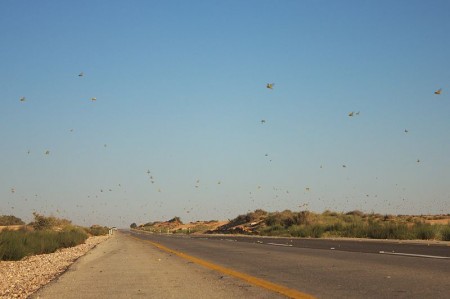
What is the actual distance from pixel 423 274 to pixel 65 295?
5741 mm

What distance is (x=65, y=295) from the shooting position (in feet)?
24.1

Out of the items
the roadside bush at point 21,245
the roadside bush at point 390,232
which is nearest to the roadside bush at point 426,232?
the roadside bush at point 390,232

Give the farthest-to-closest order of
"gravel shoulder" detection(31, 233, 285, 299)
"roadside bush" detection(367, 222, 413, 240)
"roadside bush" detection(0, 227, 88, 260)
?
→ "roadside bush" detection(367, 222, 413, 240) < "roadside bush" detection(0, 227, 88, 260) < "gravel shoulder" detection(31, 233, 285, 299)

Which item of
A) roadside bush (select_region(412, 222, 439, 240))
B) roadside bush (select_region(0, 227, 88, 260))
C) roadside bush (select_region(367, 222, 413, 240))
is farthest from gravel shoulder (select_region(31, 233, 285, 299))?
roadside bush (select_region(367, 222, 413, 240))

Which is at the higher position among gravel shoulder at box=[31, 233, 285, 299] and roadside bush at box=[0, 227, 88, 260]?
roadside bush at box=[0, 227, 88, 260]

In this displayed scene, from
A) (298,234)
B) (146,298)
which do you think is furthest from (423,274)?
(298,234)

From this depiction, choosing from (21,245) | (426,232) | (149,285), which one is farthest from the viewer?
(426,232)

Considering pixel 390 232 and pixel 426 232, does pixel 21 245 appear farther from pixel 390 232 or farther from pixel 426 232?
pixel 390 232

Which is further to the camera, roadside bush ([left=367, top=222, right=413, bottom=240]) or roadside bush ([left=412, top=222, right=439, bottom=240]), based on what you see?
roadside bush ([left=367, top=222, right=413, bottom=240])

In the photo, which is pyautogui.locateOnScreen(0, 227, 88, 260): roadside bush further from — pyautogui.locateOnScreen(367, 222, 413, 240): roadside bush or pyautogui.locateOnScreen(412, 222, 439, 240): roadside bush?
pyautogui.locateOnScreen(412, 222, 439, 240): roadside bush

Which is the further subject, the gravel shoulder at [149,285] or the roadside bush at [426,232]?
the roadside bush at [426,232]

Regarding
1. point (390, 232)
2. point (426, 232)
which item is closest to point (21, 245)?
point (426, 232)

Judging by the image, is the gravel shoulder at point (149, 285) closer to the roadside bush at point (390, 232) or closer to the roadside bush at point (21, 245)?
the roadside bush at point (21, 245)

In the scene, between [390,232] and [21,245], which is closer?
[21,245]
